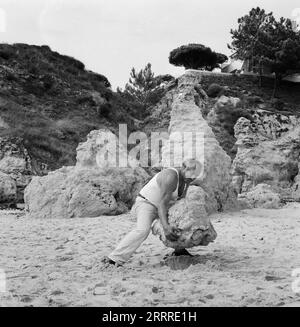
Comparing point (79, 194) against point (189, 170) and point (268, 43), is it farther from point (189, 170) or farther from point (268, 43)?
point (268, 43)

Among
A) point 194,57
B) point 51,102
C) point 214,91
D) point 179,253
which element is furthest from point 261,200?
point 194,57

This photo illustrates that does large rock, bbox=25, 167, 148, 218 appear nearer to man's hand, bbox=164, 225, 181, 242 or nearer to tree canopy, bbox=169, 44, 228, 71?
man's hand, bbox=164, 225, 181, 242

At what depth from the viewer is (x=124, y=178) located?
36.5 ft

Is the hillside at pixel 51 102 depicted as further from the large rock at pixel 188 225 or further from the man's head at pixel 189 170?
the man's head at pixel 189 170

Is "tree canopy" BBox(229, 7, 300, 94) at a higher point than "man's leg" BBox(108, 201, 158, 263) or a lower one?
higher

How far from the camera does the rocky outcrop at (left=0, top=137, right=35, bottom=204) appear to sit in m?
13.2

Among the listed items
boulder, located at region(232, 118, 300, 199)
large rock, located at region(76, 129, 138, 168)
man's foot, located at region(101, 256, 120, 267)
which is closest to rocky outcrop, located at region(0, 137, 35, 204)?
large rock, located at region(76, 129, 138, 168)

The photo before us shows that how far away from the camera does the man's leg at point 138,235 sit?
555 cm

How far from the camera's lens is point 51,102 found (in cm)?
3494

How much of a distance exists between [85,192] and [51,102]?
25997 millimetres

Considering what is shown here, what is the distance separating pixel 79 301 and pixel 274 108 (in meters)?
34.9

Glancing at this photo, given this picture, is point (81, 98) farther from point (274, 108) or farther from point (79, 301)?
point (79, 301)

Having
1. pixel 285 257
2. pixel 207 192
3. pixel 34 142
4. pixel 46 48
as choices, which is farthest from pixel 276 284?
pixel 46 48

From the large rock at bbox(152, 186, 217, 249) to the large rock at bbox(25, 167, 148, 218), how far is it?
4122mm
